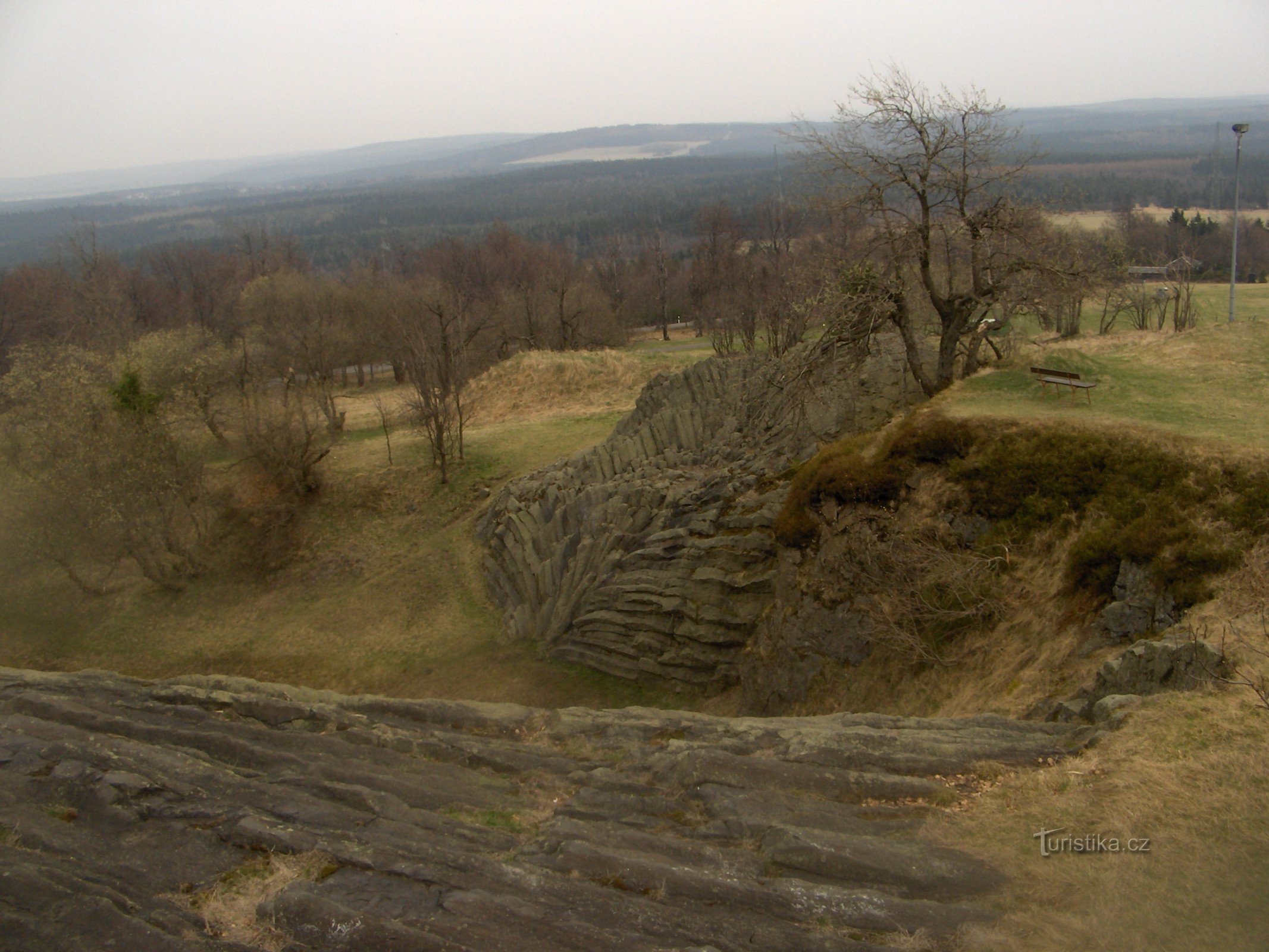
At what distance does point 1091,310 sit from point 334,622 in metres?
37.3

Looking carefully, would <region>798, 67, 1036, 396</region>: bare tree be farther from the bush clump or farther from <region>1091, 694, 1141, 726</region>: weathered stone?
<region>1091, 694, 1141, 726</region>: weathered stone

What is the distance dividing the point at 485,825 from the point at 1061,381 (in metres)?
12.3

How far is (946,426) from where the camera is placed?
14555 mm

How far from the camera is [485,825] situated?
8.05 meters

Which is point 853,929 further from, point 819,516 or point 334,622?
point 334,622

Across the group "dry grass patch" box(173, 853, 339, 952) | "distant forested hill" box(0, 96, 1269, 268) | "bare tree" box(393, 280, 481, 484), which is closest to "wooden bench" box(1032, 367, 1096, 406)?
"dry grass patch" box(173, 853, 339, 952)

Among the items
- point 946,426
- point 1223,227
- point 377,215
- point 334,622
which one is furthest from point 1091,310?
point 377,215

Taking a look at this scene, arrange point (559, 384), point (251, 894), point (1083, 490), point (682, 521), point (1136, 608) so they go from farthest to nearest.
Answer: point (559, 384)
point (682, 521)
point (1083, 490)
point (1136, 608)
point (251, 894)
